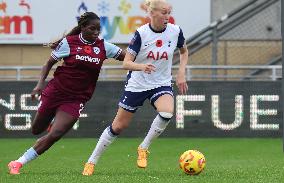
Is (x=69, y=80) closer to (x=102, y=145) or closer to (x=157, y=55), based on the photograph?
(x=102, y=145)

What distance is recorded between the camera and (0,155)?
720 inches

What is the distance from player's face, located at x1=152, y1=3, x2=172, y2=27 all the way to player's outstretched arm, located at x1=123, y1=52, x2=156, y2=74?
0.54 meters

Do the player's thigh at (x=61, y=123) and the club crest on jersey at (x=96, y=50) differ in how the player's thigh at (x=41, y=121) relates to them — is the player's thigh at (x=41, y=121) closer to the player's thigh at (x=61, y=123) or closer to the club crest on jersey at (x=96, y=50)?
the player's thigh at (x=61, y=123)

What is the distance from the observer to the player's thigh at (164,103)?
13406 millimetres

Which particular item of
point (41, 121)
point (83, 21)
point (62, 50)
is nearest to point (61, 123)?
point (41, 121)

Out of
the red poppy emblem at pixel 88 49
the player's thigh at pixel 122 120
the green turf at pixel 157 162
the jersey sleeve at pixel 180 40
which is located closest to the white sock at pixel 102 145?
the player's thigh at pixel 122 120

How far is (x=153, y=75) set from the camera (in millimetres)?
13508

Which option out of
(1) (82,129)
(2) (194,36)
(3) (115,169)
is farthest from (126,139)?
(3) (115,169)

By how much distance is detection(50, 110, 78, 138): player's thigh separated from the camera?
42.6ft

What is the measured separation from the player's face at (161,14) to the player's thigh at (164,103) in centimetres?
91

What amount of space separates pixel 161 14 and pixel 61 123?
1.77 meters

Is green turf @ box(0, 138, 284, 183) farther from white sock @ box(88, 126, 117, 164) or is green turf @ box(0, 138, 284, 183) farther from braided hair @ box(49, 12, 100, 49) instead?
braided hair @ box(49, 12, 100, 49)

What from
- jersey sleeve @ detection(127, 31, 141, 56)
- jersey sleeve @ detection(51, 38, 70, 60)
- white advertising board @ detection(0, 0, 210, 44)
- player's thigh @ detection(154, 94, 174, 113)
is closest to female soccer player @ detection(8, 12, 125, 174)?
jersey sleeve @ detection(51, 38, 70, 60)

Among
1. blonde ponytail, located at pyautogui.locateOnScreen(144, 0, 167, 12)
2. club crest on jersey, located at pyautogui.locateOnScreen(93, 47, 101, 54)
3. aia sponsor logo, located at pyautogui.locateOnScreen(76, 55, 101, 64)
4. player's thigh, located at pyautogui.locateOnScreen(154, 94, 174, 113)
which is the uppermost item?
blonde ponytail, located at pyautogui.locateOnScreen(144, 0, 167, 12)
